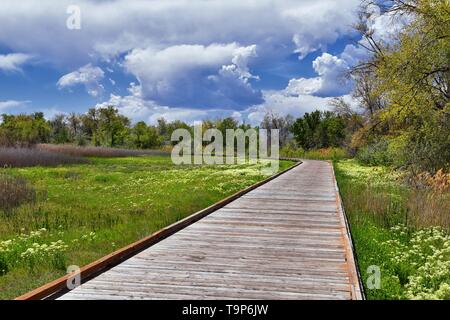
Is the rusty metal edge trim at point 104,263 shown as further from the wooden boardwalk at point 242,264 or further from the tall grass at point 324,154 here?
the tall grass at point 324,154

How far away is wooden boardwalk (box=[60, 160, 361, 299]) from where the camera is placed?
559 centimetres

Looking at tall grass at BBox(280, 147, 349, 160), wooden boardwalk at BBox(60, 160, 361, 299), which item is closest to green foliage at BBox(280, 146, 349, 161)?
tall grass at BBox(280, 147, 349, 160)

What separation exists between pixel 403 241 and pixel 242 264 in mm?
4839

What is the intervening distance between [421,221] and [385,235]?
1.62 metres

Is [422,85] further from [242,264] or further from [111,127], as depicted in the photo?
[111,127]

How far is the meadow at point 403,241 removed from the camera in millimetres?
6571

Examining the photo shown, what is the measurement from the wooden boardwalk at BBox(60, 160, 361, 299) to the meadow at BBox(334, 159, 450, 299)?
0.53 meters

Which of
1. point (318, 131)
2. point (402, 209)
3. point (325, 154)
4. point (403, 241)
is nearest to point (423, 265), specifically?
point (403, 241)

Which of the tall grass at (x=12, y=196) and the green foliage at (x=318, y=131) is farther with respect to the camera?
the green foliage at (x=318, y=131)

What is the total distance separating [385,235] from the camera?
10453 millimetres

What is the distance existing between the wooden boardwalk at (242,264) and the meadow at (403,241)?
1.75 feet

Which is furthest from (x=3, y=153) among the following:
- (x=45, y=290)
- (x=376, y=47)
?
(x=45, y=290)

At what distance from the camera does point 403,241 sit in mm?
10023

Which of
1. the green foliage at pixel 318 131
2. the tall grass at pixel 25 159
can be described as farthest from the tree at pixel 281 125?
the tall grass at pixel 25 159
